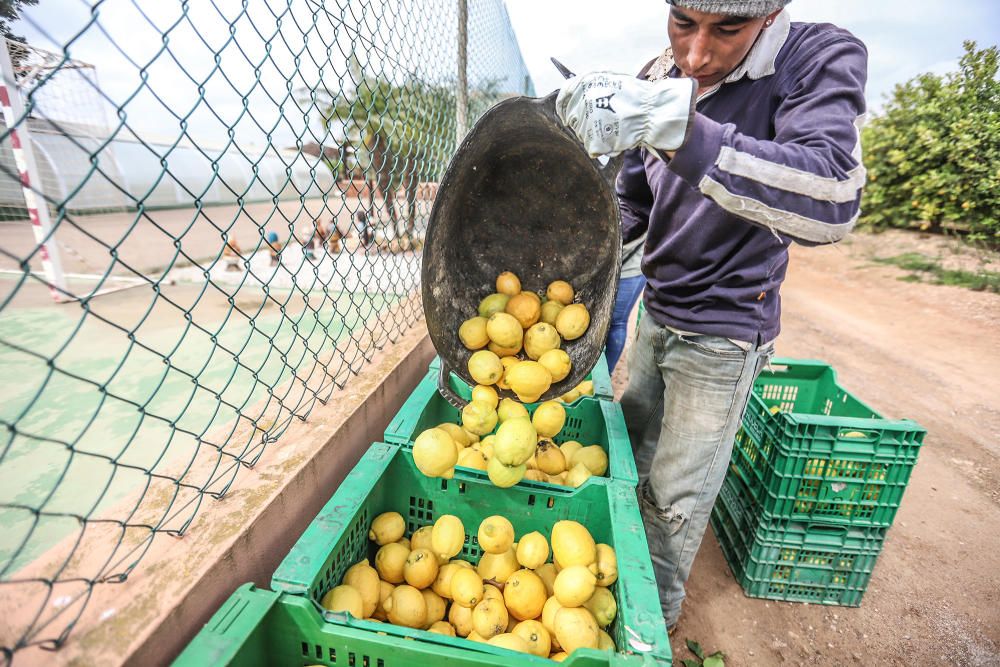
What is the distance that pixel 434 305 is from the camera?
80.6 inches

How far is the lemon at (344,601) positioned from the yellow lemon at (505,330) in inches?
39.8

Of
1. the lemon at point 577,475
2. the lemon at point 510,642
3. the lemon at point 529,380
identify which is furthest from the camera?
the lemon at point 577,475

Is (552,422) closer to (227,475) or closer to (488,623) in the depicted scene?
(488,623)

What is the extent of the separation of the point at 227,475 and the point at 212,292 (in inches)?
240

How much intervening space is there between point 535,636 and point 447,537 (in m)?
0.42

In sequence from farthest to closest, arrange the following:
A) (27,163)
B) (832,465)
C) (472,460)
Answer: (27,163), (832,465), (472,460)

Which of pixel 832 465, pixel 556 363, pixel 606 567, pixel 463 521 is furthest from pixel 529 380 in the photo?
pixel 832 465

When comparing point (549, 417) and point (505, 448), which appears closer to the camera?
point (505, 448)

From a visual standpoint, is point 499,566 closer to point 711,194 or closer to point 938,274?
point 711,194

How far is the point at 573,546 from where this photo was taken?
5.31ft

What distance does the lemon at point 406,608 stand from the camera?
161 cm

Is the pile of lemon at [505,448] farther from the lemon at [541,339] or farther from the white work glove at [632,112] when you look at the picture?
the white work glove at [632,112]

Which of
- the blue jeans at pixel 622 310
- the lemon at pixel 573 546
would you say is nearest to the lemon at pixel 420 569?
the lemon at pixel 573 546

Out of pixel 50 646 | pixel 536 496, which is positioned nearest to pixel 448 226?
pixel 536 496
